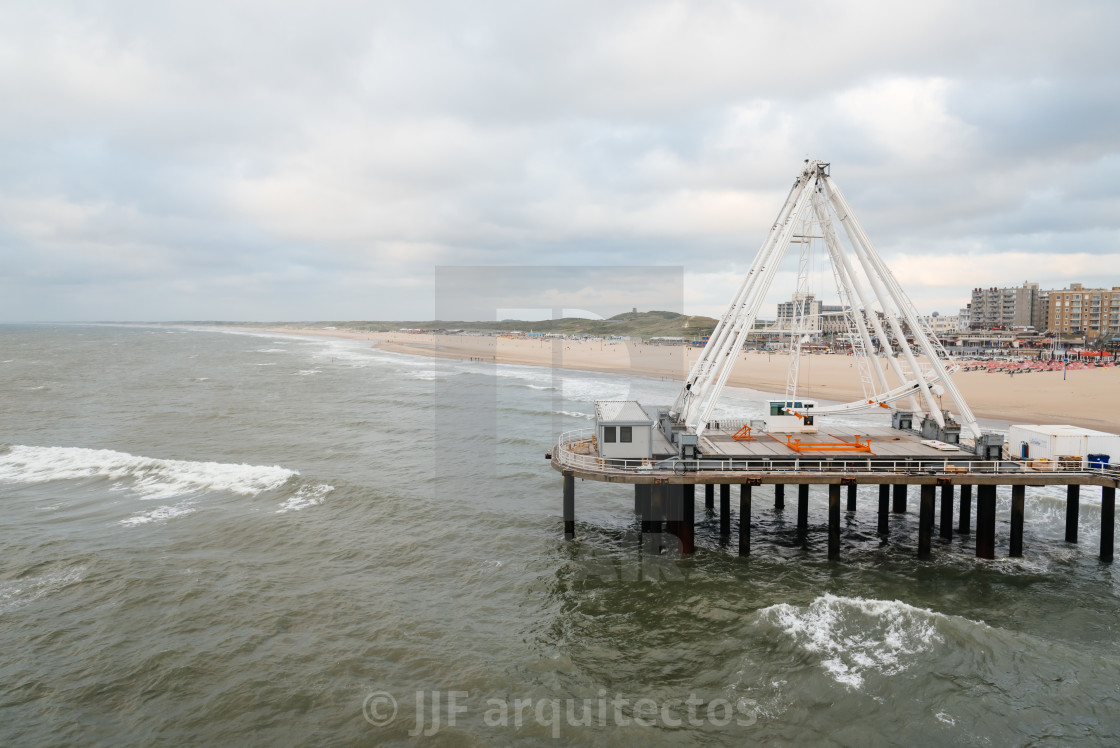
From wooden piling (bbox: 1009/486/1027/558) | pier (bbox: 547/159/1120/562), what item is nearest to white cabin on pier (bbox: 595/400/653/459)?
pier (bbox: 547/159/1120/562)

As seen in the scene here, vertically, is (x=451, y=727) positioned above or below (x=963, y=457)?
below

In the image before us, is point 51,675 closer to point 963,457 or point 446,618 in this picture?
point 446,618

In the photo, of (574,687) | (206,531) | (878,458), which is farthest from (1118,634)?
(206,531)

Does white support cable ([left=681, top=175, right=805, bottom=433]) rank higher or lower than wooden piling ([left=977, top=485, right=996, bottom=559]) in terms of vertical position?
higher

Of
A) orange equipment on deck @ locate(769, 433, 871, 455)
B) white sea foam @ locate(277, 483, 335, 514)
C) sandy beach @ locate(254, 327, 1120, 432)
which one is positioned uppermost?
orange equipment on deck @ locate(769, 433, 871, 455)

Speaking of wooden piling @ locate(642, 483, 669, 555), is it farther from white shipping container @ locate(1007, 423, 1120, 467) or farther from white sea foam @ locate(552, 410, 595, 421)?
white sea foam @ locate(552, 410, 595, 421)

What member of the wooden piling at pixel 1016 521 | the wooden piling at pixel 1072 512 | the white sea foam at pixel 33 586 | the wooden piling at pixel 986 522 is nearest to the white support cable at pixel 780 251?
the wooden piling at pixel 986 522

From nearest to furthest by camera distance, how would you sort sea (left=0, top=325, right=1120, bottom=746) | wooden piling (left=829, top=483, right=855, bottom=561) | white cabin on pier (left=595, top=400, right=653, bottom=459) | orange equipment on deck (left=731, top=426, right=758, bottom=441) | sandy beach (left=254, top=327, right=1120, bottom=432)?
sea (left=0, top=325, right=1120, bottom=746) < wooden piling (left=829, top=483, right=855, bottom=561) < white cabin on pier (left=595, top=400, right=653, bottom=459) < orange equipment on deck (left=731, top=426, right=758, bottom=441) < sandy beach (left=254, top=327, right=1120, bottom=432)
